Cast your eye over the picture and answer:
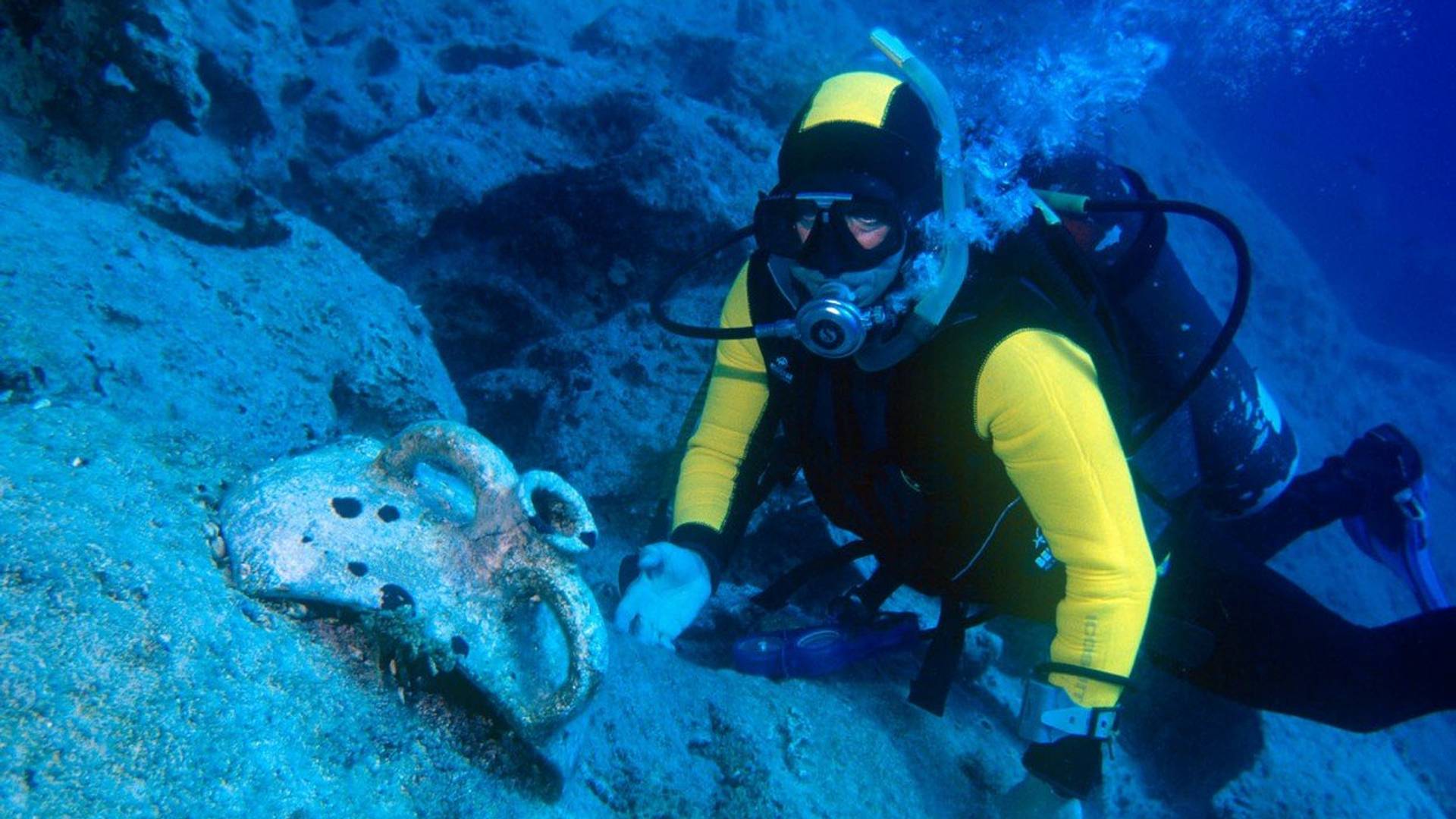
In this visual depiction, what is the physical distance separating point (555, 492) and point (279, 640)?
2.06 feet

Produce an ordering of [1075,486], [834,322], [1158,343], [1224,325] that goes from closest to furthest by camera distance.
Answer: [1075,486] < [834,322] < [1224,325] < [1158,343]

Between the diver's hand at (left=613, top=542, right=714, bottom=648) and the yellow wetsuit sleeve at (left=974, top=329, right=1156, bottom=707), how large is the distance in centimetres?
122

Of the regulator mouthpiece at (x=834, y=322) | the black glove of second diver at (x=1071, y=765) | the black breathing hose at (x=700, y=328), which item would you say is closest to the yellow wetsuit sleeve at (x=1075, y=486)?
the black glove of second diver at (x=1071, y=765)

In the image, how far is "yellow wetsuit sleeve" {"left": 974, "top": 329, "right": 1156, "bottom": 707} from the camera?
2.10 metres

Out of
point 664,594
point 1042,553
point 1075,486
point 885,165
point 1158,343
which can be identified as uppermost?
point 885,165

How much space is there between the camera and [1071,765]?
2184mm

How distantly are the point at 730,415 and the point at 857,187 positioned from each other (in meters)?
1.22

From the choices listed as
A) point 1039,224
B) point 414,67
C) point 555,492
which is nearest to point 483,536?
point 555,492

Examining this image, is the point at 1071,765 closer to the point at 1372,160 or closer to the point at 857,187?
the point at 857,187

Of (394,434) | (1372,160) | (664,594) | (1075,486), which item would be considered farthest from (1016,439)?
(1372,160)

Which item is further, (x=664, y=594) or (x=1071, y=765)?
(x=664, y=594)

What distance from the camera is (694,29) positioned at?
9117 mm

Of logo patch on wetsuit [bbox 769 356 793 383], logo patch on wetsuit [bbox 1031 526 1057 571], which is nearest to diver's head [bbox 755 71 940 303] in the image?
logo patch on wetsuit [bbox 769 356 793 383]

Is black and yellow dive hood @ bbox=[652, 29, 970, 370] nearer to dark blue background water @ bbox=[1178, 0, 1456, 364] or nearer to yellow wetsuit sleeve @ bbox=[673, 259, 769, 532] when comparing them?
yellow wetsuit sleeve @ bbox=[673, 259, 769, 532]
